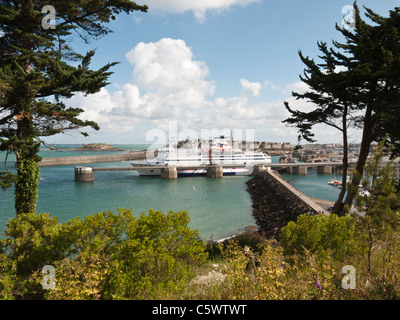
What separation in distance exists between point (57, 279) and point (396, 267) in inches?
243

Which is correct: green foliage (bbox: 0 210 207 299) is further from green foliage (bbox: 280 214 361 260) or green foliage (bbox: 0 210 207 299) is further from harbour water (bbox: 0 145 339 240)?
harbour water (bbox: 0 145 339 240)

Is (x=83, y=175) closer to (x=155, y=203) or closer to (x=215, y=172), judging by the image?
(x=155, y=203)

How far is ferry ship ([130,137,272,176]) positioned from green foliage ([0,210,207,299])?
130 feet

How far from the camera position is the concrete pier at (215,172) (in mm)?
46156

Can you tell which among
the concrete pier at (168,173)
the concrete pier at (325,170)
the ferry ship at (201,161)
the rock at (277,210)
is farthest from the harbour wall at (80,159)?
the concrete pier at (325,170)

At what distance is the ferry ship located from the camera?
4694cm

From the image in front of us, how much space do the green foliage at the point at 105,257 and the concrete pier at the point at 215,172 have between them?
40.7 m

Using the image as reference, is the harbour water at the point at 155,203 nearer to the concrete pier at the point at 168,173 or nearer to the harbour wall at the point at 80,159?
the concrete pier at the point at 168,173

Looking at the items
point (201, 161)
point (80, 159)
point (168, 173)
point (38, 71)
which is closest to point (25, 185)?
point (38, 71)

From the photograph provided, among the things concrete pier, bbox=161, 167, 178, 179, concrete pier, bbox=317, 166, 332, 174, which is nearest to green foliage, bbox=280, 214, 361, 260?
concrete pier, bbox=161, 167, 178, 179

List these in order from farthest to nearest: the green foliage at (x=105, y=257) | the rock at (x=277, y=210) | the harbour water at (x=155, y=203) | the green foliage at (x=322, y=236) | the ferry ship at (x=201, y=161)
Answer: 1. the ferry ship at (x=201, y=161)
2. the harbour water at (x=155, y=203)
3. the rock at (x=277, y=210)
4. the green foliage at (x=322, y=236)
5. the green foliage at (x=105, y=257)

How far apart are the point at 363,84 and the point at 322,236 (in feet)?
25.9

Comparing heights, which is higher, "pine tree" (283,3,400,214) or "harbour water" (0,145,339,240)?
"pine tree" (283,3,400,214)
